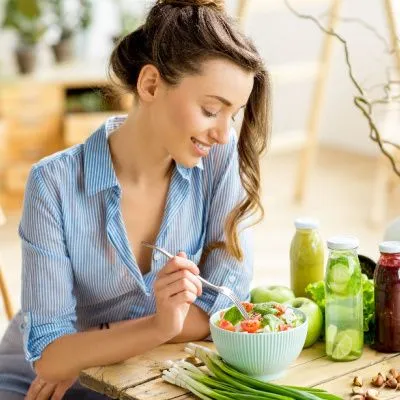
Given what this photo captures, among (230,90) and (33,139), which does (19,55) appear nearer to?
(33,139)

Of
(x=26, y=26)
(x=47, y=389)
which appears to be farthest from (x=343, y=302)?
(x=26, y=26)

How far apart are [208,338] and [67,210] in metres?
0.39

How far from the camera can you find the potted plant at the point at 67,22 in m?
5.16

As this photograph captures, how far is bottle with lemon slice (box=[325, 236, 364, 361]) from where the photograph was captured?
6.22 feet

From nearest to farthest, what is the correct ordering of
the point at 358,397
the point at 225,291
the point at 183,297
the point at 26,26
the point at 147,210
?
1. the point at 358,397
2. the point at 183,297
3. the point at 225,291
4. the point at 147,210
5. the point at 26,26

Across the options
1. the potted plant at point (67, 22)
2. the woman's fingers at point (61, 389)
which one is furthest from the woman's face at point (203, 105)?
the potted plant at point (67, 22)

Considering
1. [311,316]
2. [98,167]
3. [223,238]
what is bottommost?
[311,316]

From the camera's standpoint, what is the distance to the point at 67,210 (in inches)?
81.4

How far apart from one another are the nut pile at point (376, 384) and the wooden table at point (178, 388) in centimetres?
1

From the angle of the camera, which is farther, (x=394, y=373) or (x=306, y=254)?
(x=306, y=254)

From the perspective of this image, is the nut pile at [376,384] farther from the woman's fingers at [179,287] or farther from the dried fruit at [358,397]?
the woman's fingers at [179,287]

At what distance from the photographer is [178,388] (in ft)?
6.03

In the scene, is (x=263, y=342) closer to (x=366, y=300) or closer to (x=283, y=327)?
(x=283, y=327)

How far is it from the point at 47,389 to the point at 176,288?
42 cm
